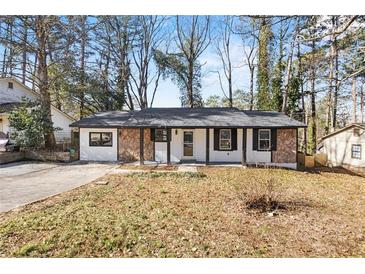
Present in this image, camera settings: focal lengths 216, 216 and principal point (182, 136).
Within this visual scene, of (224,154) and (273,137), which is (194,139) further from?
(273,137)

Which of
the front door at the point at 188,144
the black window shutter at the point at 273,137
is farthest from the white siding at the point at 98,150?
the black window shutter at the point at 273,137

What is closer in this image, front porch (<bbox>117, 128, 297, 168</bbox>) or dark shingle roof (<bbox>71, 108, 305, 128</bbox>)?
dark shingle roof (<bbox>71, 108, 305, 128</bbox>)

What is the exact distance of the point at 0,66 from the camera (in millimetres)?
14570

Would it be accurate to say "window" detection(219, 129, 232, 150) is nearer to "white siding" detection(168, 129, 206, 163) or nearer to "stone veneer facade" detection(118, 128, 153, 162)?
"white siding" detection(168, 129, 206, 163)

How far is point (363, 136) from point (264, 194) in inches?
472

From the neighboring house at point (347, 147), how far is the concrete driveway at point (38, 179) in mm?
14618

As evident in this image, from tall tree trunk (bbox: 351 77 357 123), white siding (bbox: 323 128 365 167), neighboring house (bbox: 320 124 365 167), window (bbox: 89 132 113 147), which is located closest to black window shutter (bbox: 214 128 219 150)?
window (bbox: 89 132 113 147)

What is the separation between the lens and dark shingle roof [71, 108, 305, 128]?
1142 centimetres

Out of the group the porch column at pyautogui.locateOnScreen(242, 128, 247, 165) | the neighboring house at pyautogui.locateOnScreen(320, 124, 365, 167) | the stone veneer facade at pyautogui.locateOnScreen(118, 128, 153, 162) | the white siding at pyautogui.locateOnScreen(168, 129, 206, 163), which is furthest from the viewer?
the neighboring house at pyautogui.locateOnScreen(320, 124, 365, 167)

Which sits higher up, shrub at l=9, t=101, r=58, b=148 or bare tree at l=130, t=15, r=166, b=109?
bare tree at l=130, t=15, r=166, b=109

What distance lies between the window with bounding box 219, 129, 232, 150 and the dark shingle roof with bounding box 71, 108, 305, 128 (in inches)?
27.4

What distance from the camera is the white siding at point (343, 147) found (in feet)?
43.9

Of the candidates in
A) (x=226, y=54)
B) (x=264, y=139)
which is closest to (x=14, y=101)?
(x=264, y=139)

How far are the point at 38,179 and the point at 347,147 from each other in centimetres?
1724
